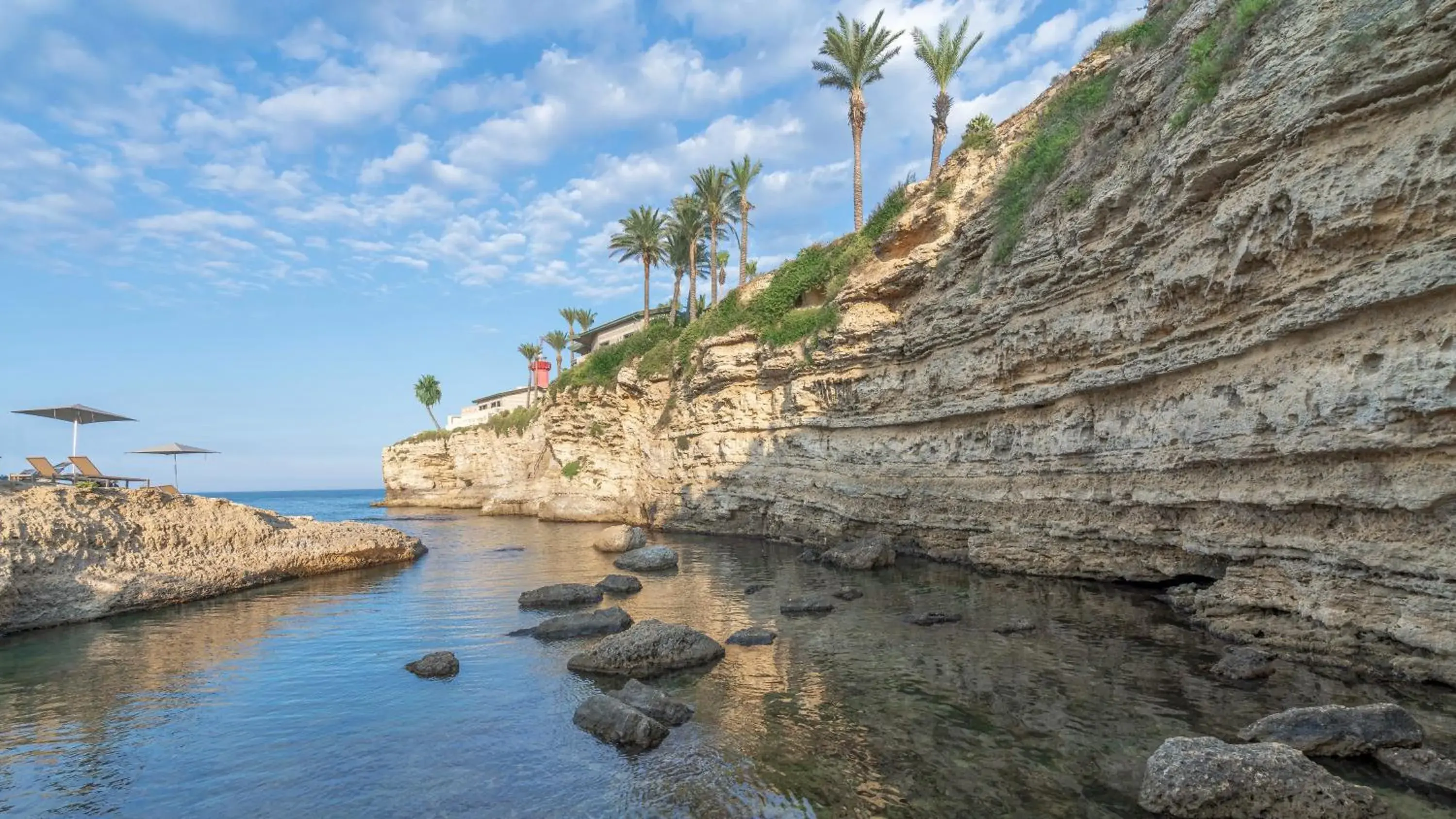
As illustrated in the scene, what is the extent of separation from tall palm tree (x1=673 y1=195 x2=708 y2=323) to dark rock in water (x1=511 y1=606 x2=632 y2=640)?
3490cm

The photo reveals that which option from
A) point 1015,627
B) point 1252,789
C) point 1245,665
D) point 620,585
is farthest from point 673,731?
point 620,585

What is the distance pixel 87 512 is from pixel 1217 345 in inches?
1066

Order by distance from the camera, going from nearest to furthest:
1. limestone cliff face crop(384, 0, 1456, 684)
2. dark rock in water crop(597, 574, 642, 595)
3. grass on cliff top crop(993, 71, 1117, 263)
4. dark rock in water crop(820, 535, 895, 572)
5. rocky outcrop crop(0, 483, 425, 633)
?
1. limestone cliff face crop(384, 0, 1456, 684)
2. rocky outcrop crop(0, 483, 425, 633)
3. dark rock in water crop(597, 574, 642, 595)
4. dark rock in water crop(820, 535, 895, 572)
5. grass on cliff top crop(993, 71, 1117, 263)

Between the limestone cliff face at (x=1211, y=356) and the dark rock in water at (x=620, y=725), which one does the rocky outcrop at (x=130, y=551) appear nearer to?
the dark rock in water at (x=620, y=725)

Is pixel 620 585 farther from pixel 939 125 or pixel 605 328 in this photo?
pixel 605 328

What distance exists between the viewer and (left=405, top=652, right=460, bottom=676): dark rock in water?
1191 cm

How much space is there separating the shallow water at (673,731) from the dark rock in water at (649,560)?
22.7ft

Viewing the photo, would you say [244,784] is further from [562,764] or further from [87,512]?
[87,512]

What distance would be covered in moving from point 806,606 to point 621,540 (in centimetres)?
1420

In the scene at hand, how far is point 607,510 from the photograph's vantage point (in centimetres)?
4522

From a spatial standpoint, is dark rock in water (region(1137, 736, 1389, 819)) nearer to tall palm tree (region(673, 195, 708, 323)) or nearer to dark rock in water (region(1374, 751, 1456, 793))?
dark rock in water (region(1374, 751, 1456, 793))

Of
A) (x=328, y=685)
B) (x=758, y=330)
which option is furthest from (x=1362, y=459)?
(x=758, y=330)

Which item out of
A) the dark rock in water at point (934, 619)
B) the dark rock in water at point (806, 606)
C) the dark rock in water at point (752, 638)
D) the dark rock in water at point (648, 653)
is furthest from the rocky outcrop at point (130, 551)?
the dark rock in water at point (934, 619)

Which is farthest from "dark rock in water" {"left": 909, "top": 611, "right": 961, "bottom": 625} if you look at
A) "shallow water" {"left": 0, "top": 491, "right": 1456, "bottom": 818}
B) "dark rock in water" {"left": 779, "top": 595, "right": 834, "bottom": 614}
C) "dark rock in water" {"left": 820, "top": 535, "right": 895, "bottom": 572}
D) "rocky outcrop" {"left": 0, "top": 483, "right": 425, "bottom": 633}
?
"rocky outcrop" {"left": 0, "top": 483, "right": 425, "bottom": 633}
